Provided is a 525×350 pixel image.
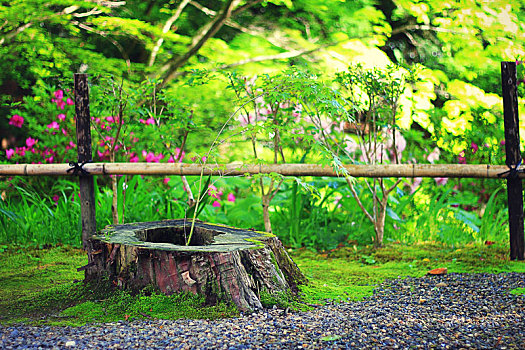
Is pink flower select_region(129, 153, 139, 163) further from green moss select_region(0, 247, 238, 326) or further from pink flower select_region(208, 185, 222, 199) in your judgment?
green moss select_region(0, 247, 238, 326)

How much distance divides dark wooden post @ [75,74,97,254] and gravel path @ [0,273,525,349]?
163 centimetres

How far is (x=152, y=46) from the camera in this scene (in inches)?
237

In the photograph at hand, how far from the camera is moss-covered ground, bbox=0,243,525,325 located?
82.4 inches

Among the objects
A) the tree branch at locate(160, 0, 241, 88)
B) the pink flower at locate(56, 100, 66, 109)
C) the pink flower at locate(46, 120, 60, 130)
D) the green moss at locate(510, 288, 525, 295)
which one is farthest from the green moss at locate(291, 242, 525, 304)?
the tree branch at locate(160, 0, 241, 88)

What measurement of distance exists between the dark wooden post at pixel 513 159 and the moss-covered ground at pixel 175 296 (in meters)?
0.17

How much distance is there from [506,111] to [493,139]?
5.12 feet

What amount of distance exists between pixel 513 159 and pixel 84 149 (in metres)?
3.17

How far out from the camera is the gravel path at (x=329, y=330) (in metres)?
1.74

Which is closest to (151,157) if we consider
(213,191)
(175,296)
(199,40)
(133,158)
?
(133,158)

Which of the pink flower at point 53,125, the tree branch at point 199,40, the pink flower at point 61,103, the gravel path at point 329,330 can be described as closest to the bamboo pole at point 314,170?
the gravel path at point 329,330

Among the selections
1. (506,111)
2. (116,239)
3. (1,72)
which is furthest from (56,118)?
(506,111)

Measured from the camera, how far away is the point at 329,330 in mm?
1898

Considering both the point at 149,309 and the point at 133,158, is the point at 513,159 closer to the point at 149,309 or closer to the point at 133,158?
the point at 149,309

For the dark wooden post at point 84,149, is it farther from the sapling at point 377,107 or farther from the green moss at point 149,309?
the sapling at point 377,107
